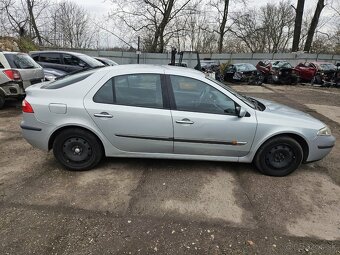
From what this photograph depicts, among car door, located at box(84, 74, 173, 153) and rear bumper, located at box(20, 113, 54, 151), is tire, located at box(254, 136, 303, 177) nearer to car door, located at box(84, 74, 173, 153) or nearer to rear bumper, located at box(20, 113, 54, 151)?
car door, located at box(84, 74, 173, 153)

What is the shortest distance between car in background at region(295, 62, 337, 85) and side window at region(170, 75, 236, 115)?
17.1 meters

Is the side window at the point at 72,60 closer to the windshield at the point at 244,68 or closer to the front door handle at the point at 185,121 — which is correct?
the front door handle at the point at 185,121

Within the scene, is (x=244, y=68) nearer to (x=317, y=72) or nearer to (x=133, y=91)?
(x=317, y=72)

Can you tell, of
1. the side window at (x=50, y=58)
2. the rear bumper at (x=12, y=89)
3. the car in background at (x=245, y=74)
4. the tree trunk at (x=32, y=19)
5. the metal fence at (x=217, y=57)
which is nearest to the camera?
the rear bumper at (x=12, y=89)

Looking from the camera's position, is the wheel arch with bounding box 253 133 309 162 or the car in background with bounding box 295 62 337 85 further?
the car in background with bounding box 295 62 337 85

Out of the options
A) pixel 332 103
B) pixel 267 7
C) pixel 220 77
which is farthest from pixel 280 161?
pixel 267 7

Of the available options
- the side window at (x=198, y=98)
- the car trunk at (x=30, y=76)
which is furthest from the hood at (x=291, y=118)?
the car trunk at (x=30, y=76)

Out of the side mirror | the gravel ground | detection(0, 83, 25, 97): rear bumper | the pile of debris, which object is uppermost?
the pile of debris

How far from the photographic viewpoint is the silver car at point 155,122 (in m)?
3.69

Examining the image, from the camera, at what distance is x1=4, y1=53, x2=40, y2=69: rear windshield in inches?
279

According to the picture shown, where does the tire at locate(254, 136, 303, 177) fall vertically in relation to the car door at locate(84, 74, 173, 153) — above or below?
below

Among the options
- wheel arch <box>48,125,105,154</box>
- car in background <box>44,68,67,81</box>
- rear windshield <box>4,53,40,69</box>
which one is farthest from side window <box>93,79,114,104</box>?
car in background <box>44,68,67,81</box>

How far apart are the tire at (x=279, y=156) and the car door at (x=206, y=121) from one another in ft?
0.92

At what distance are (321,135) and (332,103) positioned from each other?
8.89 metres
